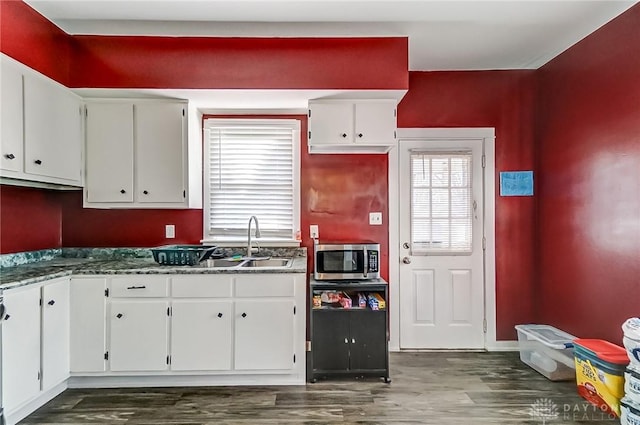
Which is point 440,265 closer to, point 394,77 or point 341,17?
point 394,77

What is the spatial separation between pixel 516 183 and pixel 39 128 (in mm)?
3919

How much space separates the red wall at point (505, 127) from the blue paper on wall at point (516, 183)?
0.17ft

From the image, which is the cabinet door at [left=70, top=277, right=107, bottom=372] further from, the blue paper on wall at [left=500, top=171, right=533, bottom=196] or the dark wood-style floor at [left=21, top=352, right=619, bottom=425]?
the blue paper on wall at [left=500, top=171, right=533, bottom=196]

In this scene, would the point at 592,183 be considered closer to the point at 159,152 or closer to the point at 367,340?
the point at 367,340

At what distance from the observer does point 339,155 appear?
3.48m

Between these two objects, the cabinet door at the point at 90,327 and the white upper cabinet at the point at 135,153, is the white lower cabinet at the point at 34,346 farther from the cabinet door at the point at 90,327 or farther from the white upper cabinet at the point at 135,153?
the white upper cabinet at the point at 135,153

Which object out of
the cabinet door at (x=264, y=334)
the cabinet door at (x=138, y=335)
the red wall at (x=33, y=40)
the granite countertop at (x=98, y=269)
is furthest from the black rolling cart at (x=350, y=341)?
the red wall at (x=33, y=40)

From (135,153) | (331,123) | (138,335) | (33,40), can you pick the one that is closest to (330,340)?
(138,335)

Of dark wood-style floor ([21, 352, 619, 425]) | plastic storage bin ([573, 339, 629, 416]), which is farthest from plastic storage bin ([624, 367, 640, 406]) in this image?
dark wood-style floor ([21, 352, 619, 425])

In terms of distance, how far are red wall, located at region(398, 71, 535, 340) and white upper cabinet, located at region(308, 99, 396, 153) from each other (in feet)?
2.26

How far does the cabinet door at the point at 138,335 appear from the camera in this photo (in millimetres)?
2705

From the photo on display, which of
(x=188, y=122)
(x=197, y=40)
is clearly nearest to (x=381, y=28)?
(x=197, y=40)

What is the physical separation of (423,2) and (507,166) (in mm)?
1832

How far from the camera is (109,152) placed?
301 cm
